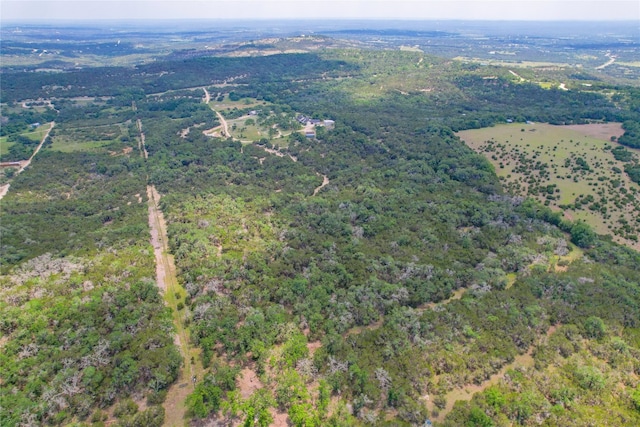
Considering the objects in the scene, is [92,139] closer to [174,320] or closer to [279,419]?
[174,320]

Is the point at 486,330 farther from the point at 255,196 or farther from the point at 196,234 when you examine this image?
the point at 255,196

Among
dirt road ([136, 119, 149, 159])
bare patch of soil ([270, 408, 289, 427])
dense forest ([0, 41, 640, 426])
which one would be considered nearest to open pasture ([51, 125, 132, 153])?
dirt road ([136, 119, 149, 159])

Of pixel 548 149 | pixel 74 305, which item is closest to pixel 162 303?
pixel 74 305

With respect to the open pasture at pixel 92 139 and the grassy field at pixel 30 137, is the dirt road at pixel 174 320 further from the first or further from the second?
the grassy field at pixel 30 137

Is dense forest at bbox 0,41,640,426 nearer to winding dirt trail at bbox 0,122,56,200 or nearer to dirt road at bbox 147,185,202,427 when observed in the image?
dirt road at bbox 147,185,202,427

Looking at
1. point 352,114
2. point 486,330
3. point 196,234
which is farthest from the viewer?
point 352,114
